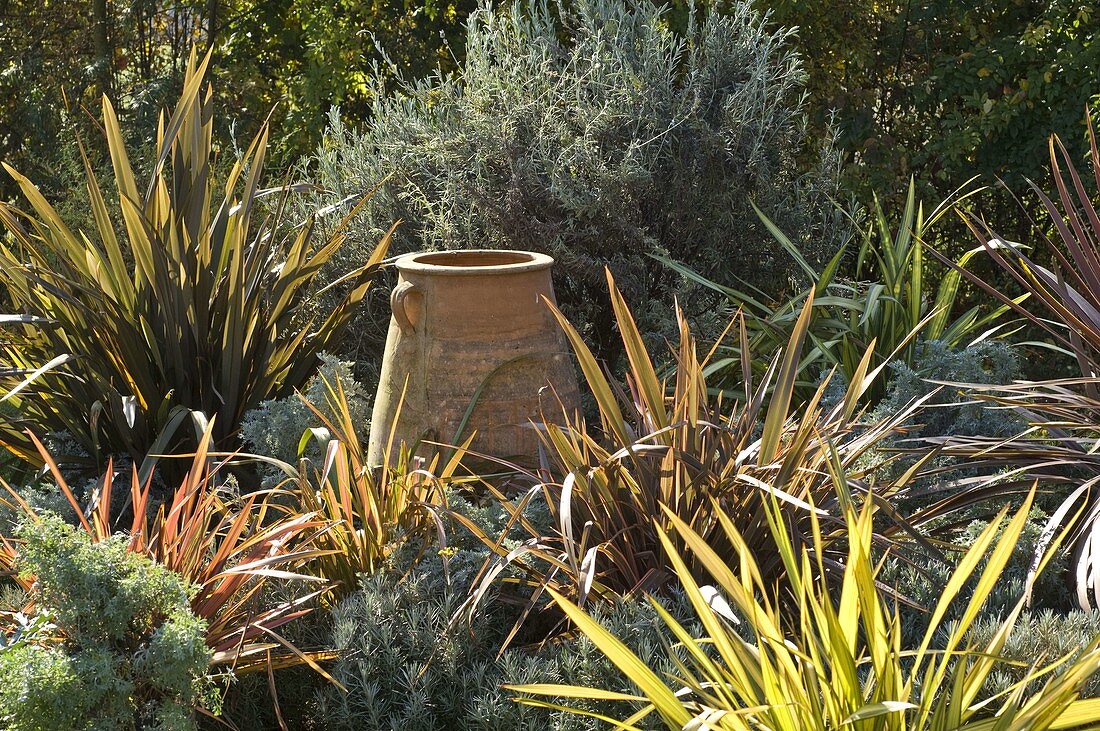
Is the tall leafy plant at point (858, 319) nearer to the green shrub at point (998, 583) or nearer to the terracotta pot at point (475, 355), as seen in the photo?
the terracotta pot at point (475, 355)

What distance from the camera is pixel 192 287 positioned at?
3.24 metres

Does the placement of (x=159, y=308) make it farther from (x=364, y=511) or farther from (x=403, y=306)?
(x=364, y=511)

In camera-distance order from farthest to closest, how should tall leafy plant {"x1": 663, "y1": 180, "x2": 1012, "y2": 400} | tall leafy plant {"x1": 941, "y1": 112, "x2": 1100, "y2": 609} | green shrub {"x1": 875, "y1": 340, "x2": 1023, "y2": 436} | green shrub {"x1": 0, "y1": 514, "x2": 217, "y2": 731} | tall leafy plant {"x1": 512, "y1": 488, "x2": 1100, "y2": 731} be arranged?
1. tall leafy plant {"x1": 663, "y1": 180, "x2": 1012, "y2": 400}
2. green shrub {"x1": 875, "y1": 340, "x2": 1023, "y2": 436}
3. tall leafy plant {"x1": 941, "y1": 112, "x2": 1100, "y2": 609}
4. green shrub {"x1": 0, "y1": 514, "x2": 217, "y2": 731}
5. tall leafy plant {"x1": 512, "y1": 488, "x2": 1100, "y2": 731}

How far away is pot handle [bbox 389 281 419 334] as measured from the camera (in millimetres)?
2898

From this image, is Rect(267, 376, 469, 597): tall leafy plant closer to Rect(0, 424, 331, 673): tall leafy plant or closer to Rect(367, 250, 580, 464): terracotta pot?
Rect(0, 424, 331, 673): tall leafy plant

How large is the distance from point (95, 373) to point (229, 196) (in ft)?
2.23

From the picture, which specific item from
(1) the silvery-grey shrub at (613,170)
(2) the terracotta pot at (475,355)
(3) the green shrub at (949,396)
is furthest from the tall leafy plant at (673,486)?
(1) the silvery-grey shrub at (613,170)

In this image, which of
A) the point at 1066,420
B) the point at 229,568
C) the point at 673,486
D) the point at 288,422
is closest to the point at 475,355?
the point at 288,422

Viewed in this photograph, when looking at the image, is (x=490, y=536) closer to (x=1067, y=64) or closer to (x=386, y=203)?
(x=386, y=203)

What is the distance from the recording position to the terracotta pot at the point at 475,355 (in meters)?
2.86

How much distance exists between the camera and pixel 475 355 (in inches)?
112

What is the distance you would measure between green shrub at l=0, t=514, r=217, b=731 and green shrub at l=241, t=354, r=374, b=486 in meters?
0.96

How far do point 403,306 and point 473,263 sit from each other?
0.39 meters

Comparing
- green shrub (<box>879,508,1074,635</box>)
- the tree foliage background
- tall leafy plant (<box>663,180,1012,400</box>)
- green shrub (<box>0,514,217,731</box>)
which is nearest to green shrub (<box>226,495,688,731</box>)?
green shrub (<box>0,514,217,731</box>)
